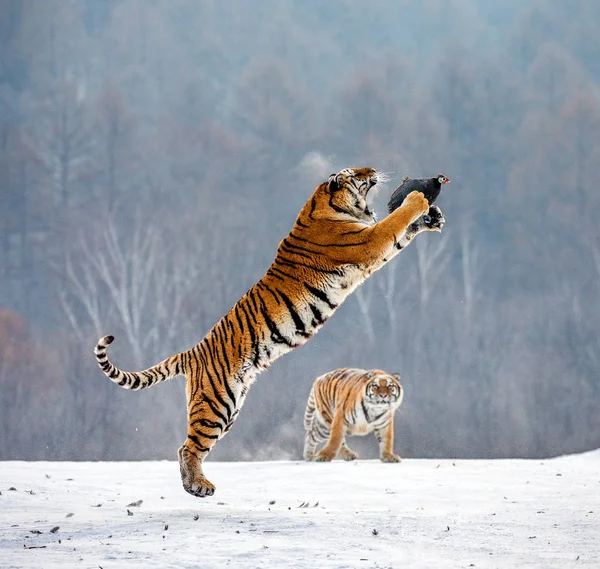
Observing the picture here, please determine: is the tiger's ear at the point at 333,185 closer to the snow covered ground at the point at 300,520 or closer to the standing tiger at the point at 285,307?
the standing tiger at the point at 285,307

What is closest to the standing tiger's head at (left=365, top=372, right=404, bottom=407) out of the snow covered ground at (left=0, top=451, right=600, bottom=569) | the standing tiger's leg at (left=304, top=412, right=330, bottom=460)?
the standing tiger's leg at (left=304, top=412, right=330, bottom=460)

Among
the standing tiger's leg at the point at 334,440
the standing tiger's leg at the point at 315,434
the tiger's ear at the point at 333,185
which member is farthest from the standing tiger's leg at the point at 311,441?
the tiger's ear at the point at 333,185

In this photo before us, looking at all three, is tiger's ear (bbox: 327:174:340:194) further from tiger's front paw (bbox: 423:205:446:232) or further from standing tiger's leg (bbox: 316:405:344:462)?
standing tiger's leg (bbox: 316:405:344:462)

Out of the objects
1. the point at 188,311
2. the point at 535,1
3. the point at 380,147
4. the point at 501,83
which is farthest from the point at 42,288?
the point at 535,1

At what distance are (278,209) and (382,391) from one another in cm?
906

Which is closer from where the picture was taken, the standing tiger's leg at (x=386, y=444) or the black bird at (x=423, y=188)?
the black bird at (x=423, y=188)

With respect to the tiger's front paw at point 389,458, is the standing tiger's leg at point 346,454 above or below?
above

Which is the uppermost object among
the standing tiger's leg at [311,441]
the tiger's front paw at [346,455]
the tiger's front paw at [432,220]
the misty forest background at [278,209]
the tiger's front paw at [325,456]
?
the misty forest background at [278,209]

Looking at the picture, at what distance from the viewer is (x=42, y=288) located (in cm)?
1444

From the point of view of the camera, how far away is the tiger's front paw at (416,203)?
339cm

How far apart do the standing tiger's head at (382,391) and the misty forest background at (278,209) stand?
21.0ft

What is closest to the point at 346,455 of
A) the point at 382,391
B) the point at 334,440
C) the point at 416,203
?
the point at 334,440

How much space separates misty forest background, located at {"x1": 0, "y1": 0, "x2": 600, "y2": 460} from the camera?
539 inches

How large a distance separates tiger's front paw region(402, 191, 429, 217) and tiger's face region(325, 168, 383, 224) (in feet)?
1.10
